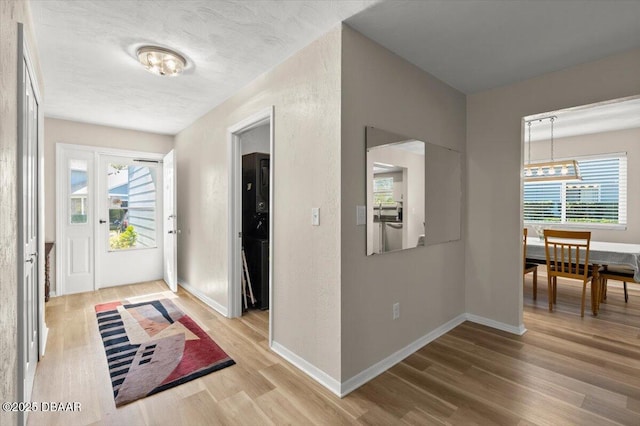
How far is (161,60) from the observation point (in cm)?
243

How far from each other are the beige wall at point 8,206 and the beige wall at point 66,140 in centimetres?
359

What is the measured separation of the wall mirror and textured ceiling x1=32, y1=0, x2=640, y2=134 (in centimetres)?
74

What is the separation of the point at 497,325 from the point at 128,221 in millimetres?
5426

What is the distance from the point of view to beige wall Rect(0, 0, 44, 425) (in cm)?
113

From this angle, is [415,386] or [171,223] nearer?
[415,386]

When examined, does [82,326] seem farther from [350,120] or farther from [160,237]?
[350,120]

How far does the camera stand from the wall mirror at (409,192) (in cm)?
228

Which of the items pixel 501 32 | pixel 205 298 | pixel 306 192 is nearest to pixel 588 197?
pixel 501 32

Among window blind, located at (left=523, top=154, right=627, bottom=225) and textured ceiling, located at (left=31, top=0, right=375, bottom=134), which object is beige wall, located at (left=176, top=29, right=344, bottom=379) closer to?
textured ceiling, located at (left=31, top=0, right=375, bottom=134)

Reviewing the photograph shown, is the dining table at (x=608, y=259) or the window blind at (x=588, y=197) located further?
the window blind at (x=588, y=197)

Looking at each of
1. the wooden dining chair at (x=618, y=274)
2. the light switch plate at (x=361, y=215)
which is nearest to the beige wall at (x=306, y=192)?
the light switch plate at (x=361, y=215)

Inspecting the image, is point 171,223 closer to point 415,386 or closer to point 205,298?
point 205,298

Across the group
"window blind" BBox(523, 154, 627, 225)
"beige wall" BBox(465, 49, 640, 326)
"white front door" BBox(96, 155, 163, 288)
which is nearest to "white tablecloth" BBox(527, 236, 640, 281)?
"beige wall" BBox(465, 49, 640, 326)

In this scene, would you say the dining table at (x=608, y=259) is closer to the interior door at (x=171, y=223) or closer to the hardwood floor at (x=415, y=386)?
the hardwood floor at (x=415, y=386)
